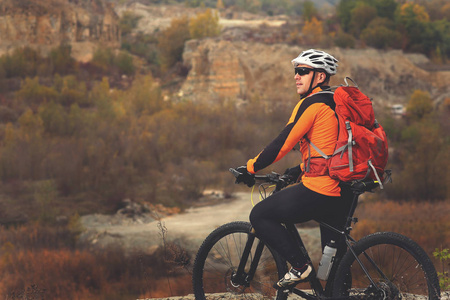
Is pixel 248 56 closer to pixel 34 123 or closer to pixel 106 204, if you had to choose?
pixel 34 123

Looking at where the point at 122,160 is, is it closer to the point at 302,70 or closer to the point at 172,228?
the point at 172,228

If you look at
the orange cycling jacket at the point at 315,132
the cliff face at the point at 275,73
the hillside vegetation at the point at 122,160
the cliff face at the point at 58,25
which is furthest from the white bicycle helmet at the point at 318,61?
the cliff face at the point at 58,25

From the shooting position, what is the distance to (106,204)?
19.5m

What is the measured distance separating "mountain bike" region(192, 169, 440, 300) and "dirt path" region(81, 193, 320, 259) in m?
9.61

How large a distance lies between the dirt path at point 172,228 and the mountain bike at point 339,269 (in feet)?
31.5

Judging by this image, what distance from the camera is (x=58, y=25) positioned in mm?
44344

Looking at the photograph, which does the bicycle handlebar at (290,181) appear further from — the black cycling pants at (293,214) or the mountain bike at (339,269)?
the black cycling pants at (293,214)

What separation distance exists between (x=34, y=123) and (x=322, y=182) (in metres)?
24.8

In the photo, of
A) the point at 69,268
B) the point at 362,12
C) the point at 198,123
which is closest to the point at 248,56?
the point at 198,123

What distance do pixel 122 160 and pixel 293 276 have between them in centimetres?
2086

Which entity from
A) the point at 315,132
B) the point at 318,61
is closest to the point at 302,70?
the point at 318,61

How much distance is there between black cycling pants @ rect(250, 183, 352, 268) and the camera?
3500 millimetres

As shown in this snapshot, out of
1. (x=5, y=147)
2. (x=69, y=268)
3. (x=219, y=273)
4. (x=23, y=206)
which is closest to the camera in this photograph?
(x=219, y=273)

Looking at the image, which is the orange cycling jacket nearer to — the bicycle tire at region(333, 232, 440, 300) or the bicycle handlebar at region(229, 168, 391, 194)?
the bicycle handlebar at region(229, 168, 391, 194)
